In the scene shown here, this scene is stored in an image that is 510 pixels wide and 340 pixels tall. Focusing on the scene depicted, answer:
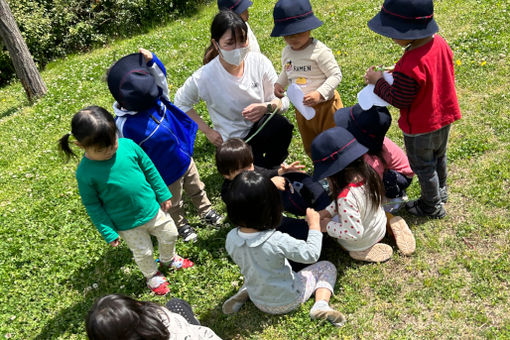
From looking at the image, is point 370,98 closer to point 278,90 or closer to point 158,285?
point 278,90

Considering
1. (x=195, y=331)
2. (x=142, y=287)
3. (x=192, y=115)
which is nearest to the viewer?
(x=195, y=331)

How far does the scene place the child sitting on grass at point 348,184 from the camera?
10.9 feet

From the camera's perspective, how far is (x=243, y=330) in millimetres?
3594

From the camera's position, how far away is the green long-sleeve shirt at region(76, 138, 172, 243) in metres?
3.43

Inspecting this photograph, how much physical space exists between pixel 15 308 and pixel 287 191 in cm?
309

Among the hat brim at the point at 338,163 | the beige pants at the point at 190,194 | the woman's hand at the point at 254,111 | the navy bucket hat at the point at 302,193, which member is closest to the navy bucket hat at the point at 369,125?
the hat brim at the point at 338,163

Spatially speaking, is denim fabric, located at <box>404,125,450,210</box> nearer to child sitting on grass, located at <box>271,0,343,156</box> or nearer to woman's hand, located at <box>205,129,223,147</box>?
child sitting on grass, located at <box>271,0,343,156</box>

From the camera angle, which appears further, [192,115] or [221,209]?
[221,209]

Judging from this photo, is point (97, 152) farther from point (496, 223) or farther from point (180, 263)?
point (496, 223)

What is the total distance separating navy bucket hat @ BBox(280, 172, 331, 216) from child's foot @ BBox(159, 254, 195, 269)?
4.04ft

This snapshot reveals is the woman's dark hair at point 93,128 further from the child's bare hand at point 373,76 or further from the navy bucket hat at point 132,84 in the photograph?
the child's bare hand at point 373,76

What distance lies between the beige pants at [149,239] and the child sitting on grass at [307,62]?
1853 millimetres

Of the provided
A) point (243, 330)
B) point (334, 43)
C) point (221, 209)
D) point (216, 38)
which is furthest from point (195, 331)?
point (334, 43)

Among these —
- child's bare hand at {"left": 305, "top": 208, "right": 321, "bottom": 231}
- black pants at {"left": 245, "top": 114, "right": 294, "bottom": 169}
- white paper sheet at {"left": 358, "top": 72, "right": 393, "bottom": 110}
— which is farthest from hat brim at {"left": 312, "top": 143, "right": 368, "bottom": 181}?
black pants at {"left": 245, "top": 114, "right": 294, "bottom": 169}
